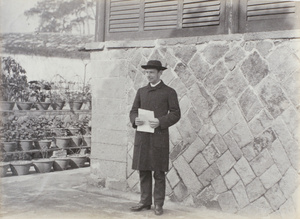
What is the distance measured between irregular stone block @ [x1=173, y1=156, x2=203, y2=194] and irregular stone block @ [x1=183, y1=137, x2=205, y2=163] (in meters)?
0.08

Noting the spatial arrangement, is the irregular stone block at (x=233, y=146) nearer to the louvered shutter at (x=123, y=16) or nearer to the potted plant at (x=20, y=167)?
the louvered shutter at (x=123, y=16)

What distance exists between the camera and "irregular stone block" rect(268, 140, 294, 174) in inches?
168

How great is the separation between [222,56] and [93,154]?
98.5 inches

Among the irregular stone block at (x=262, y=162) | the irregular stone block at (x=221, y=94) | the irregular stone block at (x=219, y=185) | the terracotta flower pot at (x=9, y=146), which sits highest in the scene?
the irregular stone block at (x=221, y=94)

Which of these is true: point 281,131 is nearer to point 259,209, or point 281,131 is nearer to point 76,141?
point 259,209

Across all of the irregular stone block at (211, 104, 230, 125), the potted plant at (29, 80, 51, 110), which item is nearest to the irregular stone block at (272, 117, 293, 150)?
the irregular stone block at (211, 104, 230, 125)

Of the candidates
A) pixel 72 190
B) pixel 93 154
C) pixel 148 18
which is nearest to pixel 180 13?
pixel 148 18

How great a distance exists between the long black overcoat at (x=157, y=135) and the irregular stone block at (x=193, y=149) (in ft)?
1.97

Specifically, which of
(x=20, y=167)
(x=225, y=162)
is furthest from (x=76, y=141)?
(x=225, y=162)

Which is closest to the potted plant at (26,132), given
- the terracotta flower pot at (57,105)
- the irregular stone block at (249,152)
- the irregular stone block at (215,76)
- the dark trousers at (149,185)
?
the terracotta flower pot at (57,105)

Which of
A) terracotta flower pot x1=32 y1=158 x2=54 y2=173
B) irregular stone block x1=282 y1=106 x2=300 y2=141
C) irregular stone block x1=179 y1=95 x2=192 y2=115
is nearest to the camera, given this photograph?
irregular stone block x1=282 y1=106 x2=300 y2=141

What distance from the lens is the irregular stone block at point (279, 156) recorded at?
4266mm

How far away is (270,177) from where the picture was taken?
4379 millimetres

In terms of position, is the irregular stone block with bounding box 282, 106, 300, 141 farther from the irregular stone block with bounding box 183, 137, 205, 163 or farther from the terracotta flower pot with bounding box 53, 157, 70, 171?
the terracotta flower pot with bounding box 53, 157, 70, 171
